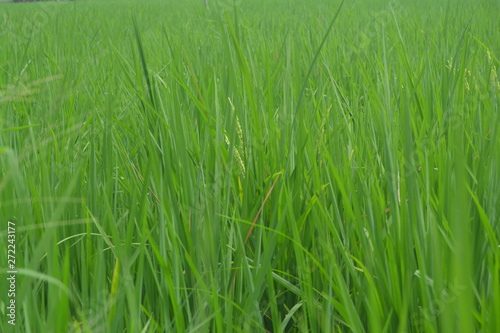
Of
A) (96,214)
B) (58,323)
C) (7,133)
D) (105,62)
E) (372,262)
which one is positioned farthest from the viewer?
(105,62)

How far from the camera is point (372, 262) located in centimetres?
54

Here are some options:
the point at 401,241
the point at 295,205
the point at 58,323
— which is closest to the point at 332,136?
the point at 295,205

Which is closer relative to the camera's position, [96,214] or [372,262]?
[372,262]

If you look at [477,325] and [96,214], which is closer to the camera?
[477,325]

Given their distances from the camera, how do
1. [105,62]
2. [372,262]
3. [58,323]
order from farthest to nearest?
[105,62] → [372,262] → [58,323]

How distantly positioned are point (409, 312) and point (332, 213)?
8.0 inches

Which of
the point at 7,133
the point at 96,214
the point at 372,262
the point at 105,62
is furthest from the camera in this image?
the point at 105,62

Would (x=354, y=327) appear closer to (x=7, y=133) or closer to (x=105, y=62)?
(x=7, y=133)

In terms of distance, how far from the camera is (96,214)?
70 centimetres

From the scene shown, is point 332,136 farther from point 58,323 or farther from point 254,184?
point 58,323

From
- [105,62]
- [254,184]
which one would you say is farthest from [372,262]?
[105,62]

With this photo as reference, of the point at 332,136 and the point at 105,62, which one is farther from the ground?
the point at 332,136

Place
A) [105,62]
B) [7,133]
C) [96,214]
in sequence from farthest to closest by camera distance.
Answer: [105,62] → [7,133] → [96,214]

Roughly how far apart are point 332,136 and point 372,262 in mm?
284
